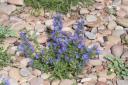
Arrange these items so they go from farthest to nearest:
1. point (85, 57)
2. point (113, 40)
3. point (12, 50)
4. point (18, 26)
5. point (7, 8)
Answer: point (7, 8) → point (18, 26) → point (113, 40) → point (12, 50) → point (85, 57)

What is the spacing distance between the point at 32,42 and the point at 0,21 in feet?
2.05

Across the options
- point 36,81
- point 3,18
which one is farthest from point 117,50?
point 3,18

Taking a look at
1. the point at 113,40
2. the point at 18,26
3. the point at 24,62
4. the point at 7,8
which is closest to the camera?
the point at 24,62

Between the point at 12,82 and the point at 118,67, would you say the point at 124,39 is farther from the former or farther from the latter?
the point at 12,82

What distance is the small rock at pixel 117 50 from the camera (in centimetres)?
472

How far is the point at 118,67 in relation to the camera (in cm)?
Result: 456

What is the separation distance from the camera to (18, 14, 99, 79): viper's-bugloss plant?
14.4 feet

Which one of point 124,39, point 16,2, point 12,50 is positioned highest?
point 16,2

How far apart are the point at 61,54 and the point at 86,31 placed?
0.75 m

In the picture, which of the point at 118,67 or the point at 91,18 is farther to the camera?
the point at 91,18

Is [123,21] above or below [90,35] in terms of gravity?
above

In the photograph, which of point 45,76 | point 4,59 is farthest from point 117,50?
point 4,59

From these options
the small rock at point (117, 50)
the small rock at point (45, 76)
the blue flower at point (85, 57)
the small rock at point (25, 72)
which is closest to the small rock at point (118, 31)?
the small rock at point (117, 50)

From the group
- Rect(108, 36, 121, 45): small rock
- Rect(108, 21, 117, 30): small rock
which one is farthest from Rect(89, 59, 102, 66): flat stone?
Rect(108, 21, 117, 30): small rock
